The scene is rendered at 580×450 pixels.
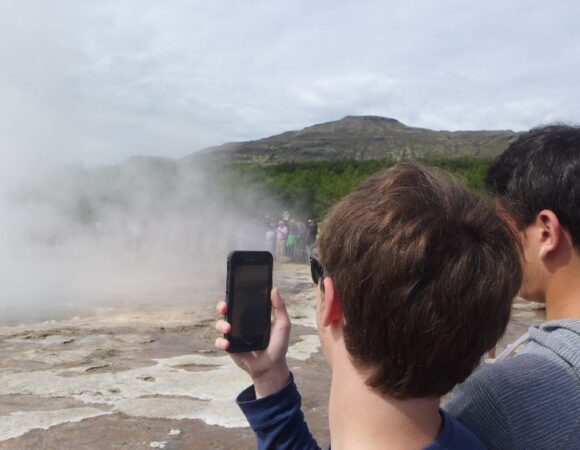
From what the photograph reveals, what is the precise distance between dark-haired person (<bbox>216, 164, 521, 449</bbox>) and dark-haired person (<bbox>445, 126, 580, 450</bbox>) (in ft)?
0.35

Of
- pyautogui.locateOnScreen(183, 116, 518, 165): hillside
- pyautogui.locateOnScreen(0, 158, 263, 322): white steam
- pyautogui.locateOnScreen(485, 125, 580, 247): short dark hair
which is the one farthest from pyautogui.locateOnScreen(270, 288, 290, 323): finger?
pyautogui.locateOnScreen(183, 116, 518, 165): hillside

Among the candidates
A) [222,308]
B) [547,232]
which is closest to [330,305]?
[222,308]

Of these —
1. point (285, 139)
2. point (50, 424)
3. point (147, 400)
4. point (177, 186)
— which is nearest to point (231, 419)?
point (147, 400)

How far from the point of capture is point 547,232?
1.48 metres

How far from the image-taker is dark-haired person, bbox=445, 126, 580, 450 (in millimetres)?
1213

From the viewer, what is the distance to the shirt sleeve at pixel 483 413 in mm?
1210

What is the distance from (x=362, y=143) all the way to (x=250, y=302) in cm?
11004

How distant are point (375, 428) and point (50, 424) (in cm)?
340

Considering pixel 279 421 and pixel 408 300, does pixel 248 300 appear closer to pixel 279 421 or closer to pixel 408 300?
pixel 279 421

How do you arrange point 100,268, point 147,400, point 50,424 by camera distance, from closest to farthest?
point 50,424
point 147,400
point 100,268

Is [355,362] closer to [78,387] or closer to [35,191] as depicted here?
[78,387]

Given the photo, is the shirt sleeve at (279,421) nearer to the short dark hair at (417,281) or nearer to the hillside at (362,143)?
the short dark hair at (417,281)

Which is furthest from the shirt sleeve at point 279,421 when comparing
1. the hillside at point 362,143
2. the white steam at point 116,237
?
the hillside at point 362,143

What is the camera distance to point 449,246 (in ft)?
3.62
